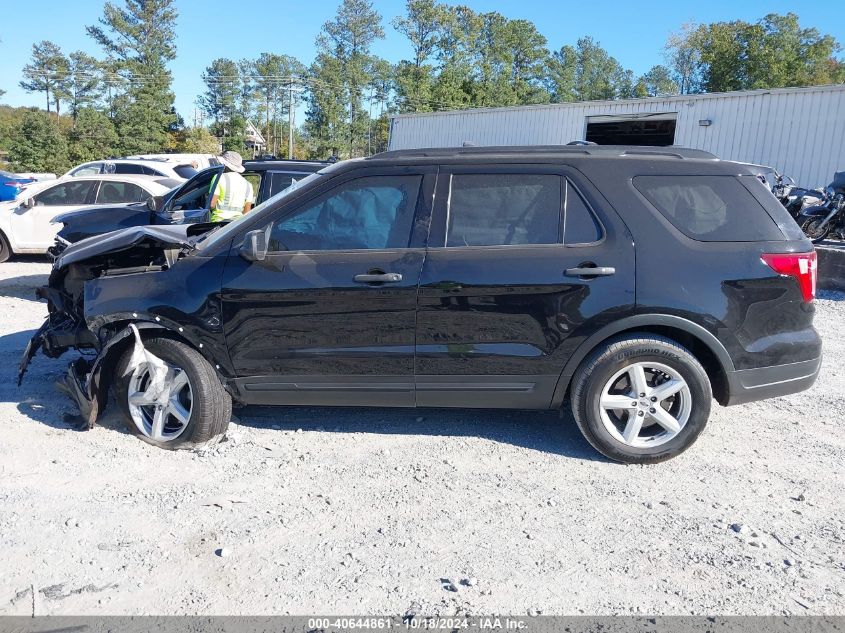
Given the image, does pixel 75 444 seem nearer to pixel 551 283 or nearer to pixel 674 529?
pixel 551 283

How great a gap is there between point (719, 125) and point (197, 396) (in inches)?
712

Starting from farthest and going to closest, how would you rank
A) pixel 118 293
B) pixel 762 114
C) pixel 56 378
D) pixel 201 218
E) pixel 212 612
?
pixel 762 114 → pixel 201 218 → pixel 56 378 → pixel 118 293 → pixel 212 612

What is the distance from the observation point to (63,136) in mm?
45344

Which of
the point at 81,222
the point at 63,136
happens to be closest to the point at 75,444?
the point at 81,222

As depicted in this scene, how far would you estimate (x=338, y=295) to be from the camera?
4.08 metres

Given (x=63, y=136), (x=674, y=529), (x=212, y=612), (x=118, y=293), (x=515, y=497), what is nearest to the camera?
(x=212, y=612)

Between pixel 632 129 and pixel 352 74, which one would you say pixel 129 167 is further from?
pixel 352 74

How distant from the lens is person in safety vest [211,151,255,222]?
7.95 metres

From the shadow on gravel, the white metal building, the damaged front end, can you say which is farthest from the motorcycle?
the damaged front end

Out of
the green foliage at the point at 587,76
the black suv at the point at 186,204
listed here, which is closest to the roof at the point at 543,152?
the black suv at the point at 186,204

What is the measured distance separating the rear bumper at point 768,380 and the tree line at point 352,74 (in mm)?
50030

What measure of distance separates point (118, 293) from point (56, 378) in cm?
181

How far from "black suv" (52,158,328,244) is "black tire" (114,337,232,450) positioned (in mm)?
4361

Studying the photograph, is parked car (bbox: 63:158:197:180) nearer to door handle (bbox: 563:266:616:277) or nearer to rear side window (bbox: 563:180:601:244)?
rear side window (bbox: 563:180:601:244)
